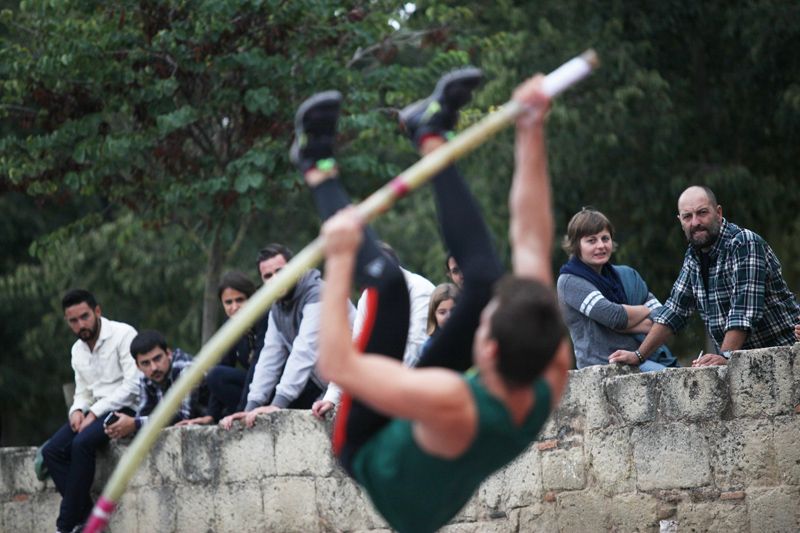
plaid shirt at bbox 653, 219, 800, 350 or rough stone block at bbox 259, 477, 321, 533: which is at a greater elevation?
A: plaid shirt at bbox 653, 219, 800, 350

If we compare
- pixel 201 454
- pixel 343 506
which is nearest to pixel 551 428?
pixel 343 506

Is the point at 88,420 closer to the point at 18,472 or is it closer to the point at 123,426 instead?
the point at 123,426

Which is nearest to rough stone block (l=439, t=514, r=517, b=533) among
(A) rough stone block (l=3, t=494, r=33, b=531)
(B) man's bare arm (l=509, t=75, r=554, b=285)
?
(B) man's bare arm (l=509, t=75, r=554, b=285)

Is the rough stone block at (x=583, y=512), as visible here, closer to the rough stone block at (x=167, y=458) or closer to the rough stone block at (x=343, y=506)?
the rough stone block at (x=343, y=506)

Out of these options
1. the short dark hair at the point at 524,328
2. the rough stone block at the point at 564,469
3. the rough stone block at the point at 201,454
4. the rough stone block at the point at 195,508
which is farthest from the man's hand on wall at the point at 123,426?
the short dark hair at the point at 524,328

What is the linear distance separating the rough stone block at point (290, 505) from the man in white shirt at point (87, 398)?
59.1 inches

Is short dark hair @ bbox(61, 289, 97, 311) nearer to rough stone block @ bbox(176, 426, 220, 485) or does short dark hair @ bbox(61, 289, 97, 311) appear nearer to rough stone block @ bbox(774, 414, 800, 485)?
rough stone block @ bbox(176, 426, 220, 485)

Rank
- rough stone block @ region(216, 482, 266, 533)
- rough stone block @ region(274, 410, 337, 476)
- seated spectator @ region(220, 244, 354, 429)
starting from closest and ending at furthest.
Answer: seated spectator @ region(220, 244, 354, 429) → rough stone block @ region(274, 410, 337, 476) → rough stone block @ region(216, 482, 266, 533)

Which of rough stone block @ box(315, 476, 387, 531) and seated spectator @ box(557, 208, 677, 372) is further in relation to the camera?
rough stone block @ box(315, 476, 387, 531)

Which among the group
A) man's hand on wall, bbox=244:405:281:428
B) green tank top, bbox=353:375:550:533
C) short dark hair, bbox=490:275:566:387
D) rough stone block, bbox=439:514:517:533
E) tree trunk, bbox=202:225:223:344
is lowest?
green tank top, bbox=353:375:550:533

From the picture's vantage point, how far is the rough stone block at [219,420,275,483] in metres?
9.37

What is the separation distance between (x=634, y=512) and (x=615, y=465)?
11.2 inches

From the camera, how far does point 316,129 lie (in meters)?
5.19

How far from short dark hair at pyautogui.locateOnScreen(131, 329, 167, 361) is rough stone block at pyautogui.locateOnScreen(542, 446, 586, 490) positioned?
122 inches
